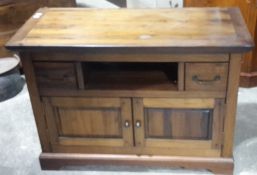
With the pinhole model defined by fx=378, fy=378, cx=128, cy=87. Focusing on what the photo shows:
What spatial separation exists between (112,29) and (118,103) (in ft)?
1.02

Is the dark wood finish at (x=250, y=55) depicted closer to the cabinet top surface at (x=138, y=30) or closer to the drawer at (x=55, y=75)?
the cabinet top surface at (x=138, y=30)

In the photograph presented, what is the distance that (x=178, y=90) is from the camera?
1520 millimetres

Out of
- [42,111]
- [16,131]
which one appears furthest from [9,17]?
[42,111]

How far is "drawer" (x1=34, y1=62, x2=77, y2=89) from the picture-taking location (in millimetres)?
1537

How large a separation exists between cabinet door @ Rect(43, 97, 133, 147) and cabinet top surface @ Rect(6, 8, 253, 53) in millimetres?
263

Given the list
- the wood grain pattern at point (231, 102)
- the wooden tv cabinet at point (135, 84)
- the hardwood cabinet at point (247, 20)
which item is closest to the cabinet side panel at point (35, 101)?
the wooden tv cabinet at point (135, 84)

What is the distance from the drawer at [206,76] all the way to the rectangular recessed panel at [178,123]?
0.12 m

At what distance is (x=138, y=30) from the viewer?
5.11 feet

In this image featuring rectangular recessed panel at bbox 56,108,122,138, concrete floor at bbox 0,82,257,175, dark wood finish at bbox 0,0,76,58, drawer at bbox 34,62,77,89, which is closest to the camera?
drawer at bbox 34,62,77,89

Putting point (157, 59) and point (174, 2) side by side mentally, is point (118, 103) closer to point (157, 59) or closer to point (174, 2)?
point (157, 59)

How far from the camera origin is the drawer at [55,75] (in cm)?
154

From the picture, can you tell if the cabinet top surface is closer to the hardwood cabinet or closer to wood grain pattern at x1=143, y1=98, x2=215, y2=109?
wood grain pattern at x1=143, y1=98, x2=215, y2=109

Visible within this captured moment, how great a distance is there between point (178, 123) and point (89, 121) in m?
0.39

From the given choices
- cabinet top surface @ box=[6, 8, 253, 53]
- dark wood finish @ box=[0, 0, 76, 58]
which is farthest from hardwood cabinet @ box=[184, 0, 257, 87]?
dark wood finish @ box=[0, 0, 76, 58]
